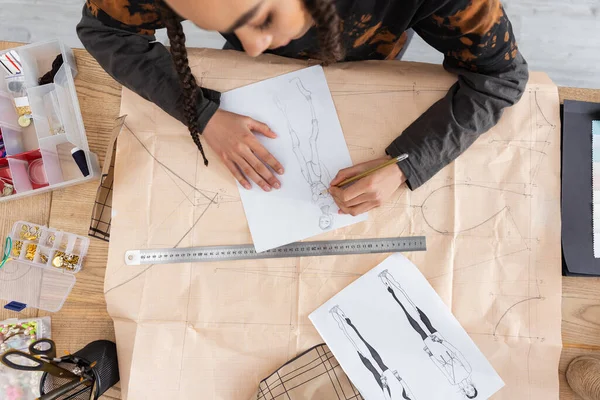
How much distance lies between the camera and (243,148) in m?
0.76

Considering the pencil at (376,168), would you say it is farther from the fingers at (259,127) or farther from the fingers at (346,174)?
the fingers at (259,127)

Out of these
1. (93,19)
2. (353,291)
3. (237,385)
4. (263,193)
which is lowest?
(237,385)

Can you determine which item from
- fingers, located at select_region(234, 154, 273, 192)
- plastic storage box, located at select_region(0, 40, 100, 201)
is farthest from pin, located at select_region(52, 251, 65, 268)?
fingers, located at select_region(234, 154, 273, 192)

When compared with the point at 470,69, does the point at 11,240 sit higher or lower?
lower

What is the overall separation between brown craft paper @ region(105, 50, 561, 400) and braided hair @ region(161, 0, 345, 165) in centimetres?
6

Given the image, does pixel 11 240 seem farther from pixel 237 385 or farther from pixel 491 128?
pixel 491 128

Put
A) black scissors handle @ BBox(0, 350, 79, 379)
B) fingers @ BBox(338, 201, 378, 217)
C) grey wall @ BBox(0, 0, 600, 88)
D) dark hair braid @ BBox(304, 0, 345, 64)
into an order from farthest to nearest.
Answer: grey wall @ BBox(0, 0, 600, 88), fingers @ BBox(338, 201, 378, 217), black scissors handle @ BBox(0, 350, 79, 379), dark hair braid @ BBox(304, 0, 345, 64)

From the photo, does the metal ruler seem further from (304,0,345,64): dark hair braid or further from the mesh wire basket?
(304,0,345,64): dark hair braid

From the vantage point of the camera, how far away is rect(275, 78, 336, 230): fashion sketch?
0.76 metres

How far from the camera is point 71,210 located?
78 cm

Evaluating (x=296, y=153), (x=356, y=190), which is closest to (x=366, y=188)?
(x=356, y=190)

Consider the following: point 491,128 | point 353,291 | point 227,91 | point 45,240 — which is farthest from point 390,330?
point 45,240

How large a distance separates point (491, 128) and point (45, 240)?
81cm

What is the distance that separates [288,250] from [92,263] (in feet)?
1.15
